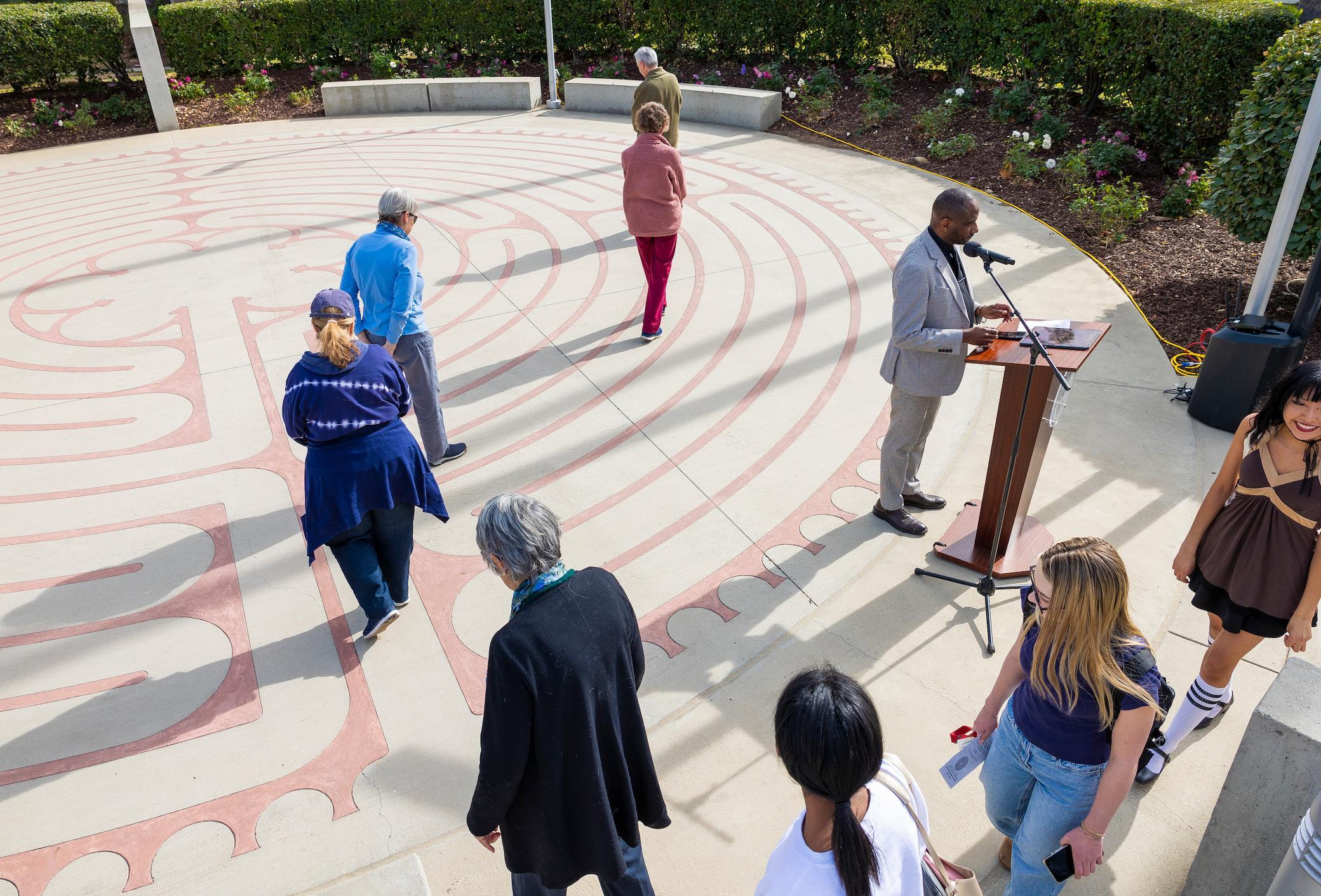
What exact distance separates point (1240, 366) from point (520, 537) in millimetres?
5041

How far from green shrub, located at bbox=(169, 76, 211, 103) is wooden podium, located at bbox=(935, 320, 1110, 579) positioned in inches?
590

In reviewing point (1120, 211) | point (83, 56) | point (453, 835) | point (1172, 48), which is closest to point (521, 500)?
point (453, 835)

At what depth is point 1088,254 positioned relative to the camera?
333 inches

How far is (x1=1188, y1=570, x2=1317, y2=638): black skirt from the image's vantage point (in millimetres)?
3260

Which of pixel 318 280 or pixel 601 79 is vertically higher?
pixel 601 79

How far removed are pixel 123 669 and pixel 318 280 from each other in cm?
497

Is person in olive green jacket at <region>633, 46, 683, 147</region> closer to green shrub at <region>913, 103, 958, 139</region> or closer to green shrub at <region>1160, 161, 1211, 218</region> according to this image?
green shrub at <region>913, 103, 958, 139</region>

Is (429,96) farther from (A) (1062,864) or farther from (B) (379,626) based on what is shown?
(A) (1062,864)

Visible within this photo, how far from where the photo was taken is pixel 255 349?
718cm

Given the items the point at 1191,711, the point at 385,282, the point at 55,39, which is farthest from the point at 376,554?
the point at 55,39

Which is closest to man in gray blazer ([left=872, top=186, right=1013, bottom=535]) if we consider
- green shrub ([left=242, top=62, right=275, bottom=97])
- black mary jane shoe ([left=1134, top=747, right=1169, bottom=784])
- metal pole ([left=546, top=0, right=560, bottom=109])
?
black mary jane shoe ([left=1134, top=747, right=1169, bottom=784])

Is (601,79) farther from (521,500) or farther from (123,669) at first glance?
(521,500)

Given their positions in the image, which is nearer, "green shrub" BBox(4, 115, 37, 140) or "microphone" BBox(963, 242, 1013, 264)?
"microphone" BBox(963, 242, 1013, 264)

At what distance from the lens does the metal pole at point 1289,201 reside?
17.3ft
